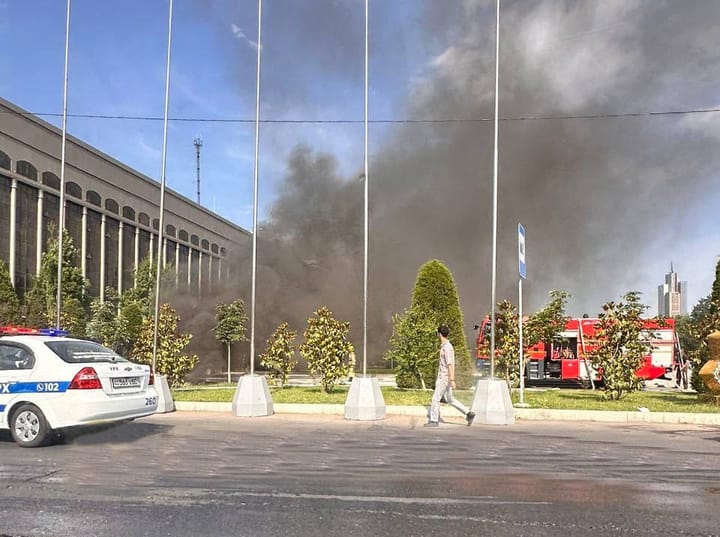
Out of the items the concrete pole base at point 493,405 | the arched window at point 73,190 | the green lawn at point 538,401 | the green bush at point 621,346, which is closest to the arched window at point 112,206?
the arched window at point 73,190

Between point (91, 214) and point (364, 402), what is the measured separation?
122 ft

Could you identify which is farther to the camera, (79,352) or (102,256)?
(102,256)

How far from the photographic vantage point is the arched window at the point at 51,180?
37.4 m

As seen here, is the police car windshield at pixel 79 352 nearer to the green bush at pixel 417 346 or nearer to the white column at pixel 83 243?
the green bush at pixel 417 346

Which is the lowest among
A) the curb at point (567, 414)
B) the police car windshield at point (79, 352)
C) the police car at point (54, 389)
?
the curb at point (567, 414)

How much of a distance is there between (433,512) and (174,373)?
12.6 metres

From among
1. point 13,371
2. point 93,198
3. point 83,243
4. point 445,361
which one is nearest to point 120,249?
point 83,243

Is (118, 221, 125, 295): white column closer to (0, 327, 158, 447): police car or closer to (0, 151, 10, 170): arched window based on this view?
(0, 151, 10, 170): arched window

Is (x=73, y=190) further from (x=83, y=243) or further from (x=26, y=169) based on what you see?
(x=26, y=169)

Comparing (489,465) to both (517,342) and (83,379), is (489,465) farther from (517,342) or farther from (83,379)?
(517,342)

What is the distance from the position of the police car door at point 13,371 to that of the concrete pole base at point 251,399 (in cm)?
394

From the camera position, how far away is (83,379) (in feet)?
26.0

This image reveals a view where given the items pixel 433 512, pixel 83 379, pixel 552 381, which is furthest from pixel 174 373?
pixel 552 381

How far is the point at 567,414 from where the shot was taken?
11094 millimetres
